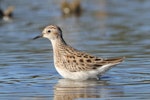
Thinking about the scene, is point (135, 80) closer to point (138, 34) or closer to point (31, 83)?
point (31, 83)

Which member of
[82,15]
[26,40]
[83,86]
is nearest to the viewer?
[83,86]

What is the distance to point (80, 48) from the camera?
17.5 metres

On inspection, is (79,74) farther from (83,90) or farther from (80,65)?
(83,90)

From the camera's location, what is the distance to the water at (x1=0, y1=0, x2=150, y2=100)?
1214cm

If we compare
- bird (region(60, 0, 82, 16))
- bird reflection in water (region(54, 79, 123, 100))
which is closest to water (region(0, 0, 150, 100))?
bird reflection in water (region(54, 79, 123, 100))

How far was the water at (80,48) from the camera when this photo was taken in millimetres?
12141

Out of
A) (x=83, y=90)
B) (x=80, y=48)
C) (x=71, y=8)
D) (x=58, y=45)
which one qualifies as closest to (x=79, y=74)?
(x=58, y=45)

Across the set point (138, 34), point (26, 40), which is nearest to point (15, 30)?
point (26, 40)

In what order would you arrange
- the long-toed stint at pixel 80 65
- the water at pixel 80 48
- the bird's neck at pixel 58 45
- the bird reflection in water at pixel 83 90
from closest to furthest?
1. the bird reflection in water at pixel 83 90
2. the water at pixel 80 48
3. the long-toed stint at pixel 80 65
4. the bird's neck at pixel 58 45

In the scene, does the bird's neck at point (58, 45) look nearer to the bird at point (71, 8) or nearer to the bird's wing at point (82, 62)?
the bird's wing at point (82, 62)

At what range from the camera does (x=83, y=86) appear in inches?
506

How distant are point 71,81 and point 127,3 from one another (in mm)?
13745

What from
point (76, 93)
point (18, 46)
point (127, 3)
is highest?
point (127, 3)

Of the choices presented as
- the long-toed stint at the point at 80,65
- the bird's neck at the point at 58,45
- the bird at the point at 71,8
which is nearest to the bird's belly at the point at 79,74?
the long-toed stint at the point at 80,65
